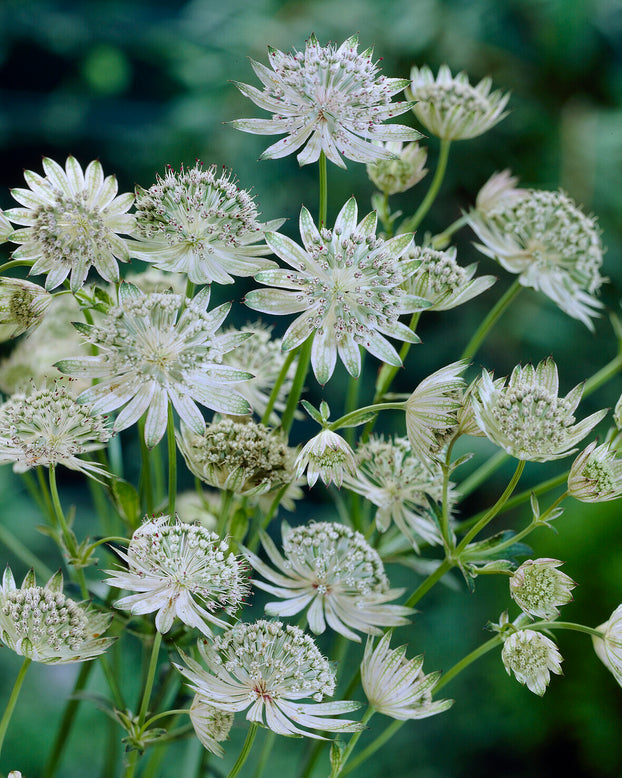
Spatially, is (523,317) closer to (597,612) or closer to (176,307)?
(597,612)

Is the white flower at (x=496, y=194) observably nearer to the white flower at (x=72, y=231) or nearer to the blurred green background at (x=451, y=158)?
the white flower at (x=72, y=231)

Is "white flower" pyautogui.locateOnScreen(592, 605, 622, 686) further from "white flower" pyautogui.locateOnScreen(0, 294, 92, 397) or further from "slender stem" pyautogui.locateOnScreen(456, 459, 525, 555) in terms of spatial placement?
"white flower" pyautogui.locateOnScreen(0, 294, 92, 397)

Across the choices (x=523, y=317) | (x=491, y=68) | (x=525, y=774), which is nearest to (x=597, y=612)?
(x=525, y=774)

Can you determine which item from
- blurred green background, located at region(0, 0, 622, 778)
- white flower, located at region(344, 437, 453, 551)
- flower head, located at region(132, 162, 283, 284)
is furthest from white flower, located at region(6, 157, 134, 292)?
blurred green background, located at region(0, 0, 622, 778)

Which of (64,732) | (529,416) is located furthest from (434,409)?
(64,732)

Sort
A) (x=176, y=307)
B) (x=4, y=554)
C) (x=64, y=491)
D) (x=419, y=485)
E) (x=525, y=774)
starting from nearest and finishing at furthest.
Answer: (x=176, y=307)
(x=419, y=485)
(x=525, y=774)
(x=4, y=554)
(x=64, y=491)

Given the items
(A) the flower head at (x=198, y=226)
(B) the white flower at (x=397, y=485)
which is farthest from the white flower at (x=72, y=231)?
(B) the white flower at (x=397, y=485)

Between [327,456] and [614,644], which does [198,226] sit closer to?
[327,456]
